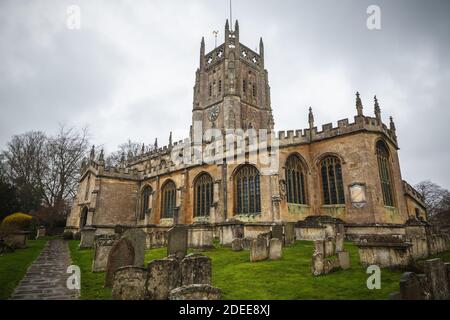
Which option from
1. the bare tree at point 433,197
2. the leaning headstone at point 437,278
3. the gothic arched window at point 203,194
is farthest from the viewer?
Result: the bare tree at point 433,197

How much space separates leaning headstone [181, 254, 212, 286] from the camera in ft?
18.2

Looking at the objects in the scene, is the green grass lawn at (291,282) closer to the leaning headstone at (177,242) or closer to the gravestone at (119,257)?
the leaning headstone at (177,242)

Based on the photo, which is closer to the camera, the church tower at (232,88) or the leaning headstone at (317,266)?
the leaning headstone at (317,266)

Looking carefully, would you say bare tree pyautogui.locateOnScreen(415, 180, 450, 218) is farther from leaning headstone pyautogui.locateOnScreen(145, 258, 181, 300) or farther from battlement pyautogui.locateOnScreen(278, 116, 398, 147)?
leaning headstone pyautogui.locateOnScreen(145, 258, 181, 300)

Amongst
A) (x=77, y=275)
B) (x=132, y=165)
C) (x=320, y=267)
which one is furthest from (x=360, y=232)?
(x=132, y=165)

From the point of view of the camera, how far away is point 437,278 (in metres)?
5.09

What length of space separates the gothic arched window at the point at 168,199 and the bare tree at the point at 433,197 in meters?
37.6

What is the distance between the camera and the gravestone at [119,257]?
6737 millimetres

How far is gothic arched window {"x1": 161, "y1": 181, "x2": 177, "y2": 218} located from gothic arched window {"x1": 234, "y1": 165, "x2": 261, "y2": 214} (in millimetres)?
8151

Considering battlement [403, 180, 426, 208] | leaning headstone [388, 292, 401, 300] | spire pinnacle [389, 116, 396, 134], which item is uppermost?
spire pinnacle [389, 116, 396, 134]

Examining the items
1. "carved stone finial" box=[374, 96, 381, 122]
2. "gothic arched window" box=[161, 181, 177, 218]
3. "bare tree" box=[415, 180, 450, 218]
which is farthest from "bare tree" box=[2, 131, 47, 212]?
"bare tree" box=[415, 180, 450, 218]

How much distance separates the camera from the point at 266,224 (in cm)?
1680

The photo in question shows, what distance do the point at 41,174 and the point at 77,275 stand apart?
28426 mm

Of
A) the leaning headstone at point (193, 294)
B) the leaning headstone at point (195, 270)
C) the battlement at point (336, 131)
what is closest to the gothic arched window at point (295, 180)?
the battlement at point (336, 131)
